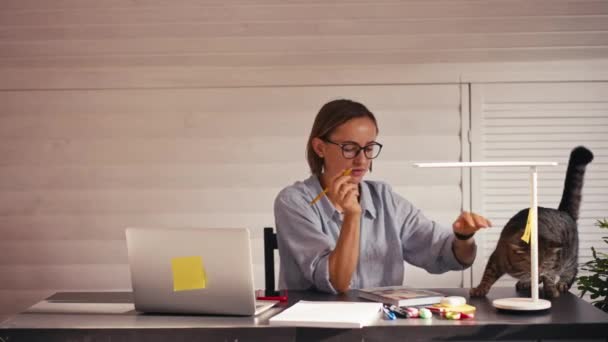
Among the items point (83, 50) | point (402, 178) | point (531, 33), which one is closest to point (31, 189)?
point (83, 50)

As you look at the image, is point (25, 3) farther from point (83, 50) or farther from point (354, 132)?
point (354, 132)

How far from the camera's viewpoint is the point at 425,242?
9.87 feet

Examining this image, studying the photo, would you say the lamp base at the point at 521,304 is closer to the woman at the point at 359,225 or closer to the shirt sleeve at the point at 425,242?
the woman at the point at 359,225

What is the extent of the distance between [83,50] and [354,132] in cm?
193

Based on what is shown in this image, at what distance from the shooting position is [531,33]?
405 cm

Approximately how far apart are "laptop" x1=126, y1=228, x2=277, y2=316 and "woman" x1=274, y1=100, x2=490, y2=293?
0.48 meters

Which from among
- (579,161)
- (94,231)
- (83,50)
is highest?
(83,50)

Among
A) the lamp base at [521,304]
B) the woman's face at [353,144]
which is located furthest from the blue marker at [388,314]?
the woman's face at [353,144]

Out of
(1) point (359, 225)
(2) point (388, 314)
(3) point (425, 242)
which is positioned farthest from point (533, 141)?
(2) point (388, 314)

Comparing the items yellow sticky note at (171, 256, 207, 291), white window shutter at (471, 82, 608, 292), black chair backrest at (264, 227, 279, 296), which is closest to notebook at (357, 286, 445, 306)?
black chair backrest at (264, 227, 279, 296)

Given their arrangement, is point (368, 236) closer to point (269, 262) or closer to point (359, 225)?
point (359, 225)

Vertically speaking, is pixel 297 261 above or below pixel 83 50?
below

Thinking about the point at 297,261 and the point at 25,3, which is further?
the point at 25,3

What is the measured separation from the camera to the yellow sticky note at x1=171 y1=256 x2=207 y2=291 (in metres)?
2.26
